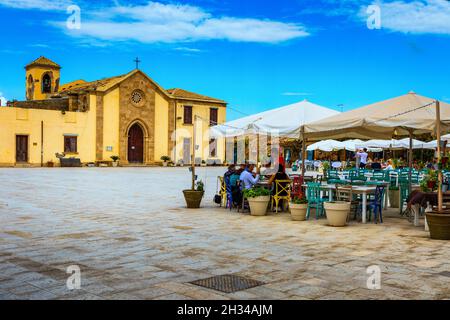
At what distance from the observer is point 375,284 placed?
4.72m

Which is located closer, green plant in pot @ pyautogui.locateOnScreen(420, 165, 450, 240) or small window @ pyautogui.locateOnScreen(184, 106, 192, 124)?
green plant in pot @ pyautogui.locateOnScreen(420, 165, 450, 240)

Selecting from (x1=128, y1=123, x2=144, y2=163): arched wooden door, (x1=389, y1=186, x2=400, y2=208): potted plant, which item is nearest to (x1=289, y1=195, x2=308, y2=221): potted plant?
(x1=389, y1=186, x2=400, y2=208): potted plant

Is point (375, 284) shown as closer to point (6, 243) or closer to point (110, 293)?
point (110, 293)

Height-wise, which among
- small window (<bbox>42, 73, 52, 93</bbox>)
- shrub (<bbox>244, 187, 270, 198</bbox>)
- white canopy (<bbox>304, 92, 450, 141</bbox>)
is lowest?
shrub (<bbox>244, 187, 270, 198</bbox>)

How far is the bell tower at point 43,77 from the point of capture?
144ft

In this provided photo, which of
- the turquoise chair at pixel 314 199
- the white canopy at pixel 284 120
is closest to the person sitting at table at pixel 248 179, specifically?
the white canopy at pixel 284 120

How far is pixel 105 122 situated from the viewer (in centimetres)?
3609

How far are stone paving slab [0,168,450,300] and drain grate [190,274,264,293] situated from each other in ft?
0.37

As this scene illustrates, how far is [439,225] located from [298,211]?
100 inches

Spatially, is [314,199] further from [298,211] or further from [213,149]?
[213,149]

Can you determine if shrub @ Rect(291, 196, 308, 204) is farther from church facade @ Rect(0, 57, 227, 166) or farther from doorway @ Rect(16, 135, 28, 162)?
doorway @ Rect(16, 135, 28, 162)

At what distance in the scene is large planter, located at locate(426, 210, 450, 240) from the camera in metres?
7.19
